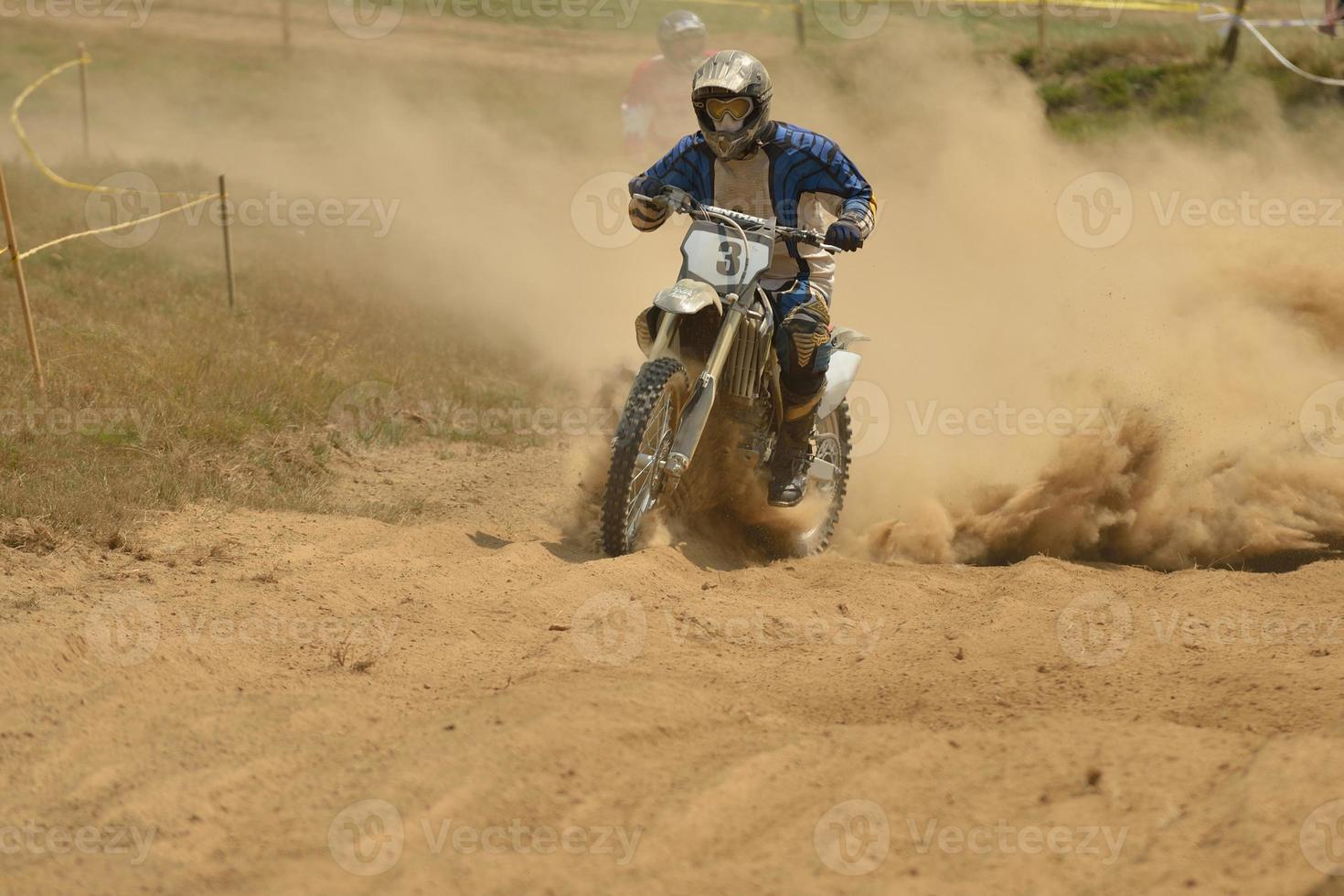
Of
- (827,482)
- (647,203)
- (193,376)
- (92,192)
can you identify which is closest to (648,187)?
(647,203)

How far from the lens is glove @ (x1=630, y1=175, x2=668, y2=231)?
624cm

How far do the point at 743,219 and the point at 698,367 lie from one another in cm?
75

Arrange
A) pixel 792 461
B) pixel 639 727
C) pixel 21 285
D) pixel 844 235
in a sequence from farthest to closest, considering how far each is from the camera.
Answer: pixel 21 285 → pixel 792 461 → pixel 844 235 → pixel 639 727

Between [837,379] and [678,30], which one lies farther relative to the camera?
[678,30]

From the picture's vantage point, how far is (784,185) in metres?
6.26

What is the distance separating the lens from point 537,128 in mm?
20609

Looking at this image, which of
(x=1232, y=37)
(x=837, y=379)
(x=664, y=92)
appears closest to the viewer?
(x=837, y=379)

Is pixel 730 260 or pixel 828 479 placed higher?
pixel 730 260

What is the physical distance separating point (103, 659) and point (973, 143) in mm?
10813

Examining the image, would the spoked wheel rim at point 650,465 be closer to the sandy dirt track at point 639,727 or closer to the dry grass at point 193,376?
the sandy dirt track at point 639,727

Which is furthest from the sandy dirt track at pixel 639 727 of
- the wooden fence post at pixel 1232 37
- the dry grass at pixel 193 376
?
the wooden fence post at pixel 1232 37

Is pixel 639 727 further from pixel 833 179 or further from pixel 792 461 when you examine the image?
pixel 833 179

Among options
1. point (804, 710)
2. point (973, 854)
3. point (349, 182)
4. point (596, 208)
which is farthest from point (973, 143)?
point (973, 854)

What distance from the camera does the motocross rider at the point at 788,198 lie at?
20.2 feet
